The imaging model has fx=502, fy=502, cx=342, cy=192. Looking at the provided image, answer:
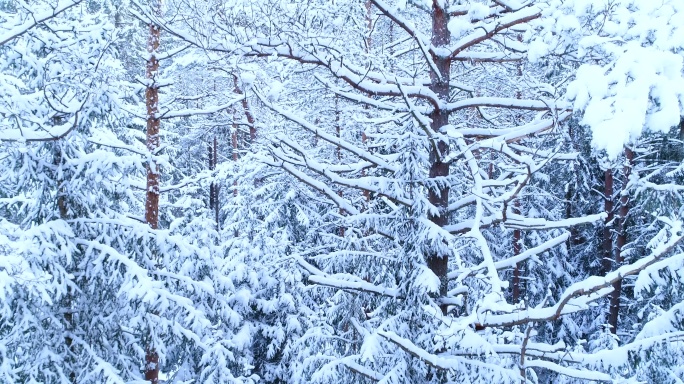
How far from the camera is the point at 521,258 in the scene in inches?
220

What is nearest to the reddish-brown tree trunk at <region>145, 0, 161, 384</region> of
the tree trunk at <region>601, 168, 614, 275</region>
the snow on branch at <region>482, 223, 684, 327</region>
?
the snow on branch at <region>482, 223, 684, 327</region>

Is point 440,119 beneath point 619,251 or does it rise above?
above

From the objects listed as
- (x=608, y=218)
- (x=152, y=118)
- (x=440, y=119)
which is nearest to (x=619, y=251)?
(x=608, y=218)

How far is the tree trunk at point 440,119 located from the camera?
19.3 ft

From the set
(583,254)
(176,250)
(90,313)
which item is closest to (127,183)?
(176,250)

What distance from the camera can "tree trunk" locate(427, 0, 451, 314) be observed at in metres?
5.88

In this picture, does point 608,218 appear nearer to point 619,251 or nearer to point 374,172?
point 619,251

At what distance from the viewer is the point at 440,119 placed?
599cm

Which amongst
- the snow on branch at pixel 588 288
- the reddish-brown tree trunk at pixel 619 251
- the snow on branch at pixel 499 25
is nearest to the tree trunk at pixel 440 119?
the snow on branch at pixel 499 25

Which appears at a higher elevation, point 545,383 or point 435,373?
point 435,373

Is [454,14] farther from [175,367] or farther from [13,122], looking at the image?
[175,367]

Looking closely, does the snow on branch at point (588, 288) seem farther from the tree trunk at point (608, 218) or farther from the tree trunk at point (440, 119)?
the tree trunk at point (608, 218)

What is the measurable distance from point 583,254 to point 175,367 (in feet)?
48.3

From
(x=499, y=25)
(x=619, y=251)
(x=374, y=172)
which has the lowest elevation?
(x=619, y=251)
